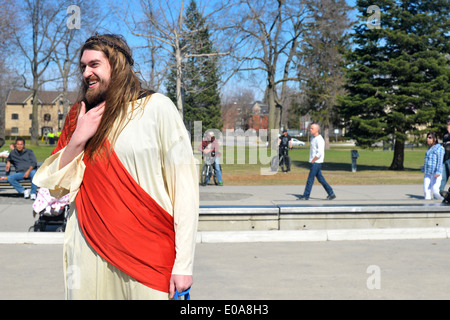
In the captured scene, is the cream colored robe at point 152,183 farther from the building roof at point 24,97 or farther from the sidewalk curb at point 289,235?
the building roof at point 24,97

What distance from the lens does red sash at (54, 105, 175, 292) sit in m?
2.25

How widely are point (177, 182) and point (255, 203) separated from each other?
733 cm

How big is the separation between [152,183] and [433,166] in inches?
449

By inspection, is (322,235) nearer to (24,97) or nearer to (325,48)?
(325,48)

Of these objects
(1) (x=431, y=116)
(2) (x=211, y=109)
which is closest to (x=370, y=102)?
(1) (x=431, y=116)

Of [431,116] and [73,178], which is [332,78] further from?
[73,178]

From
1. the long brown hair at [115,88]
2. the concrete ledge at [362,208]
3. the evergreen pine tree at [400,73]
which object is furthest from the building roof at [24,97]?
the long brown hair at [115,88]

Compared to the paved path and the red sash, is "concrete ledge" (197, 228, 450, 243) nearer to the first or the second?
the paved path

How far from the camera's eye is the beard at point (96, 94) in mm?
2391

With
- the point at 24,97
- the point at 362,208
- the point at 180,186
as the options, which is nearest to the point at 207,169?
the point at 362,208

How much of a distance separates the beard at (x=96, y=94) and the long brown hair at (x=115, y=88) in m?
0.03

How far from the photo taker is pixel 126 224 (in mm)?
2254

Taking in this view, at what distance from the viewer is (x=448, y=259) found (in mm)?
7090
